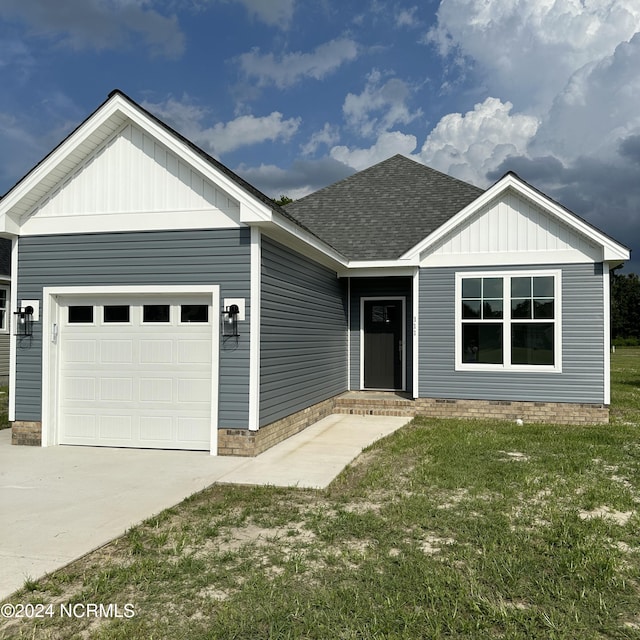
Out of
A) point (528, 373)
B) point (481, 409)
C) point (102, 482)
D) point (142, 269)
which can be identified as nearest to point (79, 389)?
point (142, 269)

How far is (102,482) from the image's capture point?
6.13 meters

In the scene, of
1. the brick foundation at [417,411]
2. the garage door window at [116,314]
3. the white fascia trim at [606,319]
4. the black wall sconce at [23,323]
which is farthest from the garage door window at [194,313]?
the white fascia trim at [606,319]

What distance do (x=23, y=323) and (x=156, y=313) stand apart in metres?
2.16

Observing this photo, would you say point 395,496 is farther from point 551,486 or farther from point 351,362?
point 351,362

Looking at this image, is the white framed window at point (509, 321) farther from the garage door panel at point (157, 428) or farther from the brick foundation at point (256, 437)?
the garage door panel at point (157, 428)

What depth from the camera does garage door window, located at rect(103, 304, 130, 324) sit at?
8164 mm

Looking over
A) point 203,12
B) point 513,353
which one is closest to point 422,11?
point 203,12

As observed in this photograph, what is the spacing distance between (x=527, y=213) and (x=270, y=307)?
5816 millimetres

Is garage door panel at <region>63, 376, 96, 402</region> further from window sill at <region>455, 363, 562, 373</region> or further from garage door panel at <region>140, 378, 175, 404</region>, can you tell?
window sill at <region>455, 363, 562, 373</region>

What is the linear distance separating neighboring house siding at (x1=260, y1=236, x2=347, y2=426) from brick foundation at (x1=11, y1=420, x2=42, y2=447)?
355 cm

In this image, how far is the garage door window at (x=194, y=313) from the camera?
788 centimetres

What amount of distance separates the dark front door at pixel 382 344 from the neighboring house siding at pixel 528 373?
1.67 meters

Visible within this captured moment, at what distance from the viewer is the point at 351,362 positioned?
12984 mm

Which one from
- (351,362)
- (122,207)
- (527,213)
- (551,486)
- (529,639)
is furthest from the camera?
(351,362)
